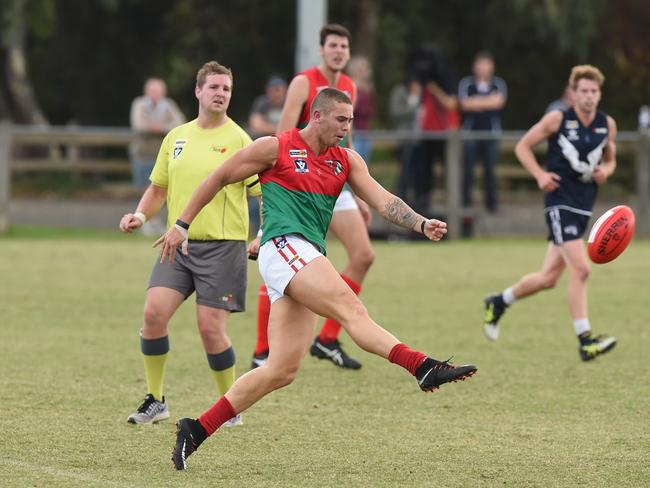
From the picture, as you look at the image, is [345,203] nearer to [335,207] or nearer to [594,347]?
Result: [335,207]

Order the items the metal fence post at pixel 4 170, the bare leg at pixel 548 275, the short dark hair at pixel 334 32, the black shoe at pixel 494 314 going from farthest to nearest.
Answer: the metal fence post at pixel 4 170 → the black shoe at pixel 494 314 → the bare leg at pixel 548 275 → the short dark hair at pixel 334 32

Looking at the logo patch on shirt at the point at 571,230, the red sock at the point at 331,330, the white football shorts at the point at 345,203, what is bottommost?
the red sock at the point at 331,330

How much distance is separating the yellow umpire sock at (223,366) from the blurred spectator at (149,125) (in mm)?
12769

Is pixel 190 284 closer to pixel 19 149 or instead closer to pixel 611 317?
pixel 611 317

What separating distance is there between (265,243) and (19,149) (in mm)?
19213

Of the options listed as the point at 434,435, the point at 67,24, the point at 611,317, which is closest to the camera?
the point at 434,435

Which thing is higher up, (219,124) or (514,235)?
(219,124)

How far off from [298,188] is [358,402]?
7.79 ft

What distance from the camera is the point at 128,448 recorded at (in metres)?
7.66

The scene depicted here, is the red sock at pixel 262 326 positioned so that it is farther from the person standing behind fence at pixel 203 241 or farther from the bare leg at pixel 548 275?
the bare leg at pixel 548 275

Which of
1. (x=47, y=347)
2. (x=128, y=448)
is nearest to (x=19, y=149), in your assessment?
(x=47, y=347)

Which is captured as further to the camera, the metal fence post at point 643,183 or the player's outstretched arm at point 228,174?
the metal fence post at point 643,183

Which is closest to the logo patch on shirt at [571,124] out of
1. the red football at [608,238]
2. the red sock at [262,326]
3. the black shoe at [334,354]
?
the red football at [608,238]

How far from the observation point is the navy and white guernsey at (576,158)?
11133mm
